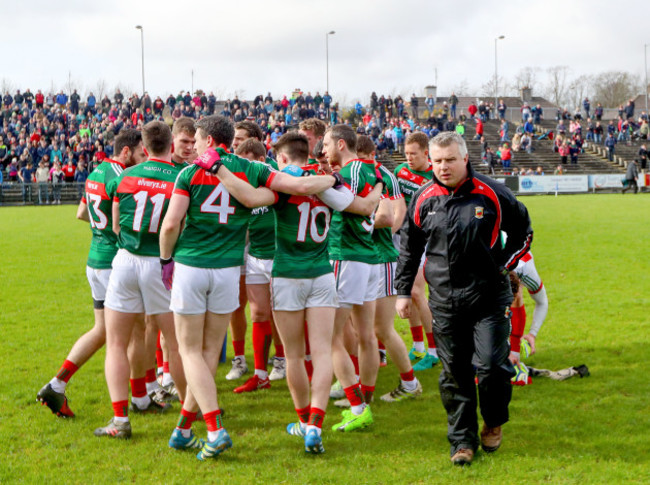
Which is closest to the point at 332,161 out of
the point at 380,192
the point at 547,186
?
the point at 380,192

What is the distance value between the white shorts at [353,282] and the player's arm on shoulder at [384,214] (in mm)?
431

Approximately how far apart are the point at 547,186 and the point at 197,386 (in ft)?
119

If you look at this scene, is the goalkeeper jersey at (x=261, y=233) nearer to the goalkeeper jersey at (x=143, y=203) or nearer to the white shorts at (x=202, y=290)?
the goalkeeper jersey at (x=143, y=203)

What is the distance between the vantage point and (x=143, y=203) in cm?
526

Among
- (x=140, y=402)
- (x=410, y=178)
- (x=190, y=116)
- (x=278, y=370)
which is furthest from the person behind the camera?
(x=190, y=116)

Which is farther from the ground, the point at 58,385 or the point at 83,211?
the point at 83,211

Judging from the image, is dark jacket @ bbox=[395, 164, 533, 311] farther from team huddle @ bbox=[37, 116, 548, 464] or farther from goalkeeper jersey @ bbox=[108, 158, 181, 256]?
goalkeeper jersey @ bbox=[108, 158, 181, 256]

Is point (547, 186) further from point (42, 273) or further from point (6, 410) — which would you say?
point (6, 410)

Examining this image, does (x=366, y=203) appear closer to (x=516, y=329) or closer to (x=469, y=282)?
(x=469, y=282)

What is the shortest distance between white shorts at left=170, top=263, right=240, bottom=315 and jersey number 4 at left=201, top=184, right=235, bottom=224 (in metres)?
0.39

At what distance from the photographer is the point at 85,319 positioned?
955cm

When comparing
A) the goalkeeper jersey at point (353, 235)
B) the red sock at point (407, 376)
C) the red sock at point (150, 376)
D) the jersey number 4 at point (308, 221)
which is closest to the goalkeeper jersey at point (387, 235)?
the goalkeeper jersey at point (353, 235)

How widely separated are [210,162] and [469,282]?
1.98m

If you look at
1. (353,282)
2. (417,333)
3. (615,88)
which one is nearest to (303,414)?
(353,282)
